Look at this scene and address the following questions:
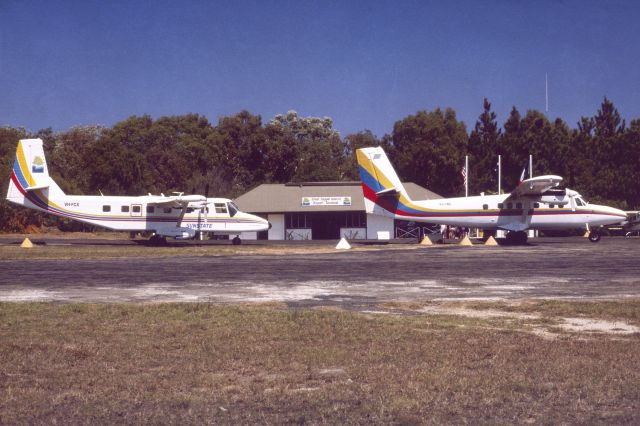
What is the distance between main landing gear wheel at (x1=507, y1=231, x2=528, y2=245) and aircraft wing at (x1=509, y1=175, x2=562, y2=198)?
2.57 m

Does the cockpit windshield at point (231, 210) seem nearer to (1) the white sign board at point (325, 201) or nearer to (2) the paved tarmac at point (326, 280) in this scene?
(1) the white sign board at point (325, 201)

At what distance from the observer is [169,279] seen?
18484 millimetres

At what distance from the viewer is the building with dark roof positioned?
188 feet

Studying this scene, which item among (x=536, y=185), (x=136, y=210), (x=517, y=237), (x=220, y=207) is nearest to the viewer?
(x=536, y=185)

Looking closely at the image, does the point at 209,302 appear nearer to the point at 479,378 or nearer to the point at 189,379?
the point at 189,379

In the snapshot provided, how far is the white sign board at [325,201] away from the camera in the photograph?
2272 inches

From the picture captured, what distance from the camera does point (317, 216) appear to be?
192ft

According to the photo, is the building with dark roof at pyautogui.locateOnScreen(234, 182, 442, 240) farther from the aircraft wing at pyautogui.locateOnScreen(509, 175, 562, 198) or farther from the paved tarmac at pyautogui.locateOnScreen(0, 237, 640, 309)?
the paved tarmac at pyautogui.locateOnScreen(0, 237, 640, 309)

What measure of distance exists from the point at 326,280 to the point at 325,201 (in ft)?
131

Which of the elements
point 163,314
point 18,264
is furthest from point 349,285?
point 18,264

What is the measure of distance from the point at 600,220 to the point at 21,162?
116 ft

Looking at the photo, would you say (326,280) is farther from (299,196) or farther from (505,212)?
(299,196)

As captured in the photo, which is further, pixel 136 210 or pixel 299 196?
pixel 299 196

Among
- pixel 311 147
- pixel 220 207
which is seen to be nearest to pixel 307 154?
pixel 311 147
